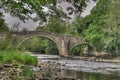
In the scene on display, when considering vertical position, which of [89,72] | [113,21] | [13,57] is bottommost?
[89,72]

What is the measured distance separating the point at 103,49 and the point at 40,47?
55437 mm

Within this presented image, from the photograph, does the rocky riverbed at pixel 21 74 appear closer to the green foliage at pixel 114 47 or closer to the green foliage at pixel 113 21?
the green foliage at pixel 113 21

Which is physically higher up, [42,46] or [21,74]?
[42,46]

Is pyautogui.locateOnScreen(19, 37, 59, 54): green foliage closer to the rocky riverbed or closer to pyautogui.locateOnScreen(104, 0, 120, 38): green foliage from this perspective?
pyautogui.locateOnScreen(104, 0, 120, 38): green foliage

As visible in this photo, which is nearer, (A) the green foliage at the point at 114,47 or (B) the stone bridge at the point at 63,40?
(A) the green foliage at the point at 114,47

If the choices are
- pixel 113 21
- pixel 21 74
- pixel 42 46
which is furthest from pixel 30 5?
pixel 42 46

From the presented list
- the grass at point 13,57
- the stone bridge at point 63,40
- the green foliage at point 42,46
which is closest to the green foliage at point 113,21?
the stone bridge at point 63,40

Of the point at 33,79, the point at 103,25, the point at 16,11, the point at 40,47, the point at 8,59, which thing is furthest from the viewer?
the point at 40,47

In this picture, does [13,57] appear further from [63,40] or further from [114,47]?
[63,40]

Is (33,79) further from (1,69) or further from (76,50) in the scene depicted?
(76,50)

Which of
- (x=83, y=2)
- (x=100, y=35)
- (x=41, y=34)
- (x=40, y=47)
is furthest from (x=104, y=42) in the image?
(x=83, y=2)

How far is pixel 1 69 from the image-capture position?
1908 cm

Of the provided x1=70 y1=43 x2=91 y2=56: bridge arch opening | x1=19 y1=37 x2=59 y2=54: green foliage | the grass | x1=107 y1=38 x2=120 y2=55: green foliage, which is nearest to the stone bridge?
x1=70 y1=43 x2=91 y2=56: bridge arch opening

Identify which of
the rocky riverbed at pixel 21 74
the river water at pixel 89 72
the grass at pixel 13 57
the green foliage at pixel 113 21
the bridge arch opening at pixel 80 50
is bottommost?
the river water at pixel 89 72
